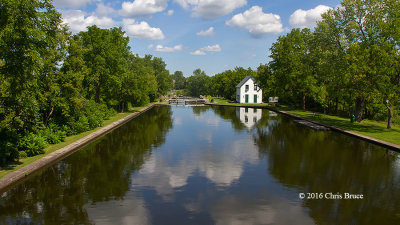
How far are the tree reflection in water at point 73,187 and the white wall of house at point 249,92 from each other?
194ft

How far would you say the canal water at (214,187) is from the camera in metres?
9.35

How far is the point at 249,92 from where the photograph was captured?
76.3 metres

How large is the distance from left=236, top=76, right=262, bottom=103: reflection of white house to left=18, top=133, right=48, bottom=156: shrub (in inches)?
2507

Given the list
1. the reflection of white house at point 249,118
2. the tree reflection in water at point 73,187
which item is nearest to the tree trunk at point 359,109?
the reflection of white house at point 249,118

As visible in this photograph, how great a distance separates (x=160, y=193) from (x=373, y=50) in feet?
84.8

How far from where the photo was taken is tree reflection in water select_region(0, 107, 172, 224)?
370 inches

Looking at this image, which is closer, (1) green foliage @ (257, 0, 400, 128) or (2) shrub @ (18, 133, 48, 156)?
(2) shrub @ (18, 133, 48, 156)

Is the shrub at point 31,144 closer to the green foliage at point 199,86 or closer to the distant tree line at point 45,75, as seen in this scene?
the distant tree line at point 45,75

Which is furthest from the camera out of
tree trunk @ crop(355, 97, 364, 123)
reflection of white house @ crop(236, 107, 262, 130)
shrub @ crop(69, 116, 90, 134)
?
reflection of white house @ crop(236, 107, 262, 130)

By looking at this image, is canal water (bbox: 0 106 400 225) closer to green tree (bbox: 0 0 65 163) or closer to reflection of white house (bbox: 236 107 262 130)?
green tree (bbox: 0 0 65 163)

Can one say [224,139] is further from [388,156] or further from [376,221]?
[376,221]

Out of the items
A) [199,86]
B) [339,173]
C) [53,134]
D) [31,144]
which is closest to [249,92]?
[53,134]

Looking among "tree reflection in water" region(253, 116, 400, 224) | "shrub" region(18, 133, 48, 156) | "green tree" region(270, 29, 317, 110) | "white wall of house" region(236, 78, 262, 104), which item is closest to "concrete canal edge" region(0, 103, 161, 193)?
"shrub" region(18, 133, 48, 156)

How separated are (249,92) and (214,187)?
66.5 meters
